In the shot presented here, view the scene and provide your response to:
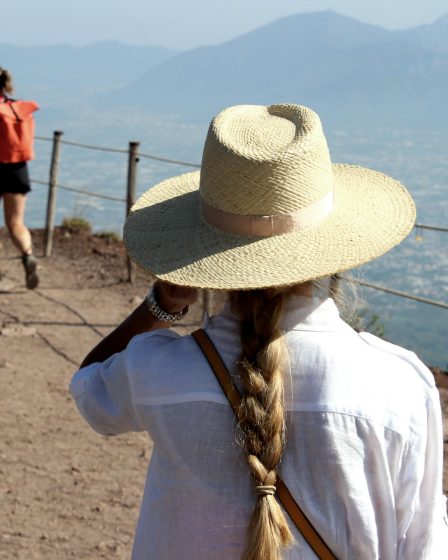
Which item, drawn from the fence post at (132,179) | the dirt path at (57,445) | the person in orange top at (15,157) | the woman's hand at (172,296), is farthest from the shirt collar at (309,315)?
the fence post at (132,179)

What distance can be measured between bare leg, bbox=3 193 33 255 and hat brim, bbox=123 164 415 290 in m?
5.09

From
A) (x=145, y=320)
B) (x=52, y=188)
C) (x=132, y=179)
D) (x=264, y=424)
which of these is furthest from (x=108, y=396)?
(x=52, y=188)

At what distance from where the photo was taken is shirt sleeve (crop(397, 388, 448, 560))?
146 cm

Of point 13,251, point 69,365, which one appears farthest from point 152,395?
point 13,251

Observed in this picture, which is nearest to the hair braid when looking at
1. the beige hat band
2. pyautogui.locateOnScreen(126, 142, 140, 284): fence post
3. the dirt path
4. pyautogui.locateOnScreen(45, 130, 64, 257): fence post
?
the beige hat band

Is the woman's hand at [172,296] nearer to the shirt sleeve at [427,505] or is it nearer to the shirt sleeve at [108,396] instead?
the shirt sleeve at [108,396]

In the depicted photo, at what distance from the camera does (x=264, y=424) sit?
1.39 m

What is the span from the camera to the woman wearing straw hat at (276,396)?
1.41m

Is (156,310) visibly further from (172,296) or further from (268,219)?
(268,219)

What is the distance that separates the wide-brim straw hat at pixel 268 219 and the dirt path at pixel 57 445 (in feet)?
7.46

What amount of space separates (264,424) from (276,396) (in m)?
0.04

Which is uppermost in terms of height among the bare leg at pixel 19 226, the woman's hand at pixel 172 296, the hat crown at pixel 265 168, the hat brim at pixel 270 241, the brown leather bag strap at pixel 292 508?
the hat crown at pixel 265 168

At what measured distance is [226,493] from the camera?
146cm

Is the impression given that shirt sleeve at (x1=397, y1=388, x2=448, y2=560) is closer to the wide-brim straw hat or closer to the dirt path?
the wide-brim straw hat
